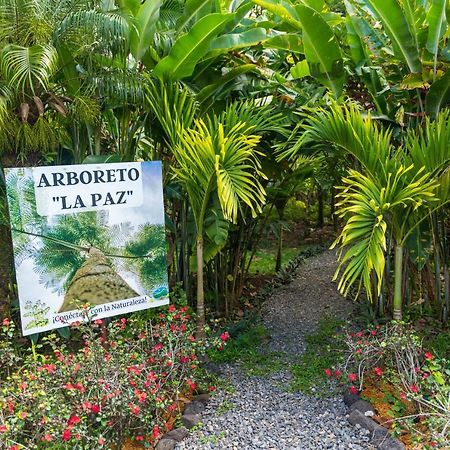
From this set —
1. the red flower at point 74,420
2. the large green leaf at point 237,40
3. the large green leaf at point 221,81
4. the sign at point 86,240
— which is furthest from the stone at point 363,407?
the large green leaf at point 237,40

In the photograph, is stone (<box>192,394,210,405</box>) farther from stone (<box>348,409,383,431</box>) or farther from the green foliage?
stone (<box>348,409,383,431</box>)

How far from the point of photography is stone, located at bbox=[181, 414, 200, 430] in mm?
2984

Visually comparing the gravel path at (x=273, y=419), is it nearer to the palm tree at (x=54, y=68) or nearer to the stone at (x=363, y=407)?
the stone at (x=363, y=407)

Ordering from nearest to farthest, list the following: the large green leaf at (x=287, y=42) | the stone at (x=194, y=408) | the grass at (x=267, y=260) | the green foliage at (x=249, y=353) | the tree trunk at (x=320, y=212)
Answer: the stone at (x=194, y=408) < the green foliage at (x=249, y=353) < the large green leaf at (x=287, y=42) < the grass at (x=267, y=260) < the tree trunk at (x=320, y=212)

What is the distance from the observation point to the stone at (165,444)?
8.86 feet

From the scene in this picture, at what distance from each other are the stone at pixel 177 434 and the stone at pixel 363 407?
112cm

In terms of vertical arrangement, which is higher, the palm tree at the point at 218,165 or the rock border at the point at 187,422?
the palm tree at the point at 218,165

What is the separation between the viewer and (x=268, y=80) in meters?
4.49

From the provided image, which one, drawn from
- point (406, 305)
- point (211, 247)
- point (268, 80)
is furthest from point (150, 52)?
point (406, 305)

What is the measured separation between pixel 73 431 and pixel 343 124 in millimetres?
2504

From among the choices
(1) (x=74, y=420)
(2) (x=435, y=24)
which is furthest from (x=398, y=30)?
(1) (x=74, y=420)

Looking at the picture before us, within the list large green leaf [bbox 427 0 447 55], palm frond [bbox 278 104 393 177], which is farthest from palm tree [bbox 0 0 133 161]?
large green leaf [bbox 427 0 447 55]

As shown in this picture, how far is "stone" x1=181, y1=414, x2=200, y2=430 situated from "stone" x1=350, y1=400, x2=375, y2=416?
1.03 m

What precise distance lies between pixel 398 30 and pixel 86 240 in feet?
8.99
